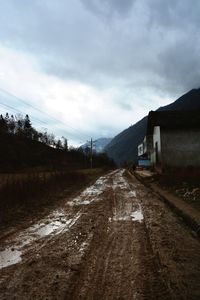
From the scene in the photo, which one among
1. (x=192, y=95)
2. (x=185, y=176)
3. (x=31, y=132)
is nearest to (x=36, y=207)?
(x=185, y=176)

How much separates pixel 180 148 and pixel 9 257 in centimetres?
3005

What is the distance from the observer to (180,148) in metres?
34.8

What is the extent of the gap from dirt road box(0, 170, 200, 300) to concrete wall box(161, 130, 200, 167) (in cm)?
2472

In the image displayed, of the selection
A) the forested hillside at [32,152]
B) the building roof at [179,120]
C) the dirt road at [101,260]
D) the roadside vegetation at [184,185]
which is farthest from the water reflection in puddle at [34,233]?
the forested hillside at [32,152]

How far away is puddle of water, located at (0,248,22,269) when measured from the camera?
20.1 feet

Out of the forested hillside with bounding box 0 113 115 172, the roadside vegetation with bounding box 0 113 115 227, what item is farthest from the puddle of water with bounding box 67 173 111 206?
the forested hillside with bounding box 0 113 115 172

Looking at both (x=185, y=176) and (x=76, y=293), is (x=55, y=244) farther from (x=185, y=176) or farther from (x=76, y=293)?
(x=185, y=176)

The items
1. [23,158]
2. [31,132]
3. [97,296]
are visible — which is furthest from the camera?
[31,132]

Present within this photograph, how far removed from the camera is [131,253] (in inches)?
262

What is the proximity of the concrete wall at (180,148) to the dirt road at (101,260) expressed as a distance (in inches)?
973

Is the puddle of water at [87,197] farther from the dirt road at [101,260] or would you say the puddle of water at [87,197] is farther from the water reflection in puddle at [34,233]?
the dirt road at [101,260]

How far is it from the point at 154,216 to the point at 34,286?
7.03m

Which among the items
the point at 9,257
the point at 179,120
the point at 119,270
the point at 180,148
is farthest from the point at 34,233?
the point at 179,120

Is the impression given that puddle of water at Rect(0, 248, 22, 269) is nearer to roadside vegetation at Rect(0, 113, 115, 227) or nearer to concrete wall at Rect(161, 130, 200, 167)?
roadside vegetation at Rect(0, 113, 115, 227)
